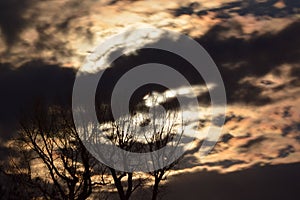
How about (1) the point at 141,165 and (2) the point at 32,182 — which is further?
(1) the point at 141,165

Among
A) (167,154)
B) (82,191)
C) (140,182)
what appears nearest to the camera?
(82,191)

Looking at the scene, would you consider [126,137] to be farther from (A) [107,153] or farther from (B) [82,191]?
(B) [82,191]

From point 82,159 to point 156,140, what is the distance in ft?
23.6

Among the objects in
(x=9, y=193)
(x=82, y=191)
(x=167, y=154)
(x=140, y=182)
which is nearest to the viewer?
(x=9, y=193)

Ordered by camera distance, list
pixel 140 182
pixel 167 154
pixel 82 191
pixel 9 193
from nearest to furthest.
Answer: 1. pixel 9 193
2. pixel 82 191
3. pixel 140 182
4. pixel 167 154

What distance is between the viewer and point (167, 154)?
131ft

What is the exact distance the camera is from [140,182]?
37.5 metres

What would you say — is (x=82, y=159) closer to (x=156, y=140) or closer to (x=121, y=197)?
(x=121, y=197)

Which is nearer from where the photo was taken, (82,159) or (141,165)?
(82,159)

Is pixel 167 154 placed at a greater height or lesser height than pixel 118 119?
lesser

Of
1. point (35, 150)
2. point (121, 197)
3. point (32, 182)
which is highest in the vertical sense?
point (35, 150)

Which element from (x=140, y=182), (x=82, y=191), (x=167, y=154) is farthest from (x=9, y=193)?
(x=167, y=154)

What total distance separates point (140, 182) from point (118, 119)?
18.3 feet

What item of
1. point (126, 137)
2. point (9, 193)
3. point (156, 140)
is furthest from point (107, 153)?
point (9, 193)
